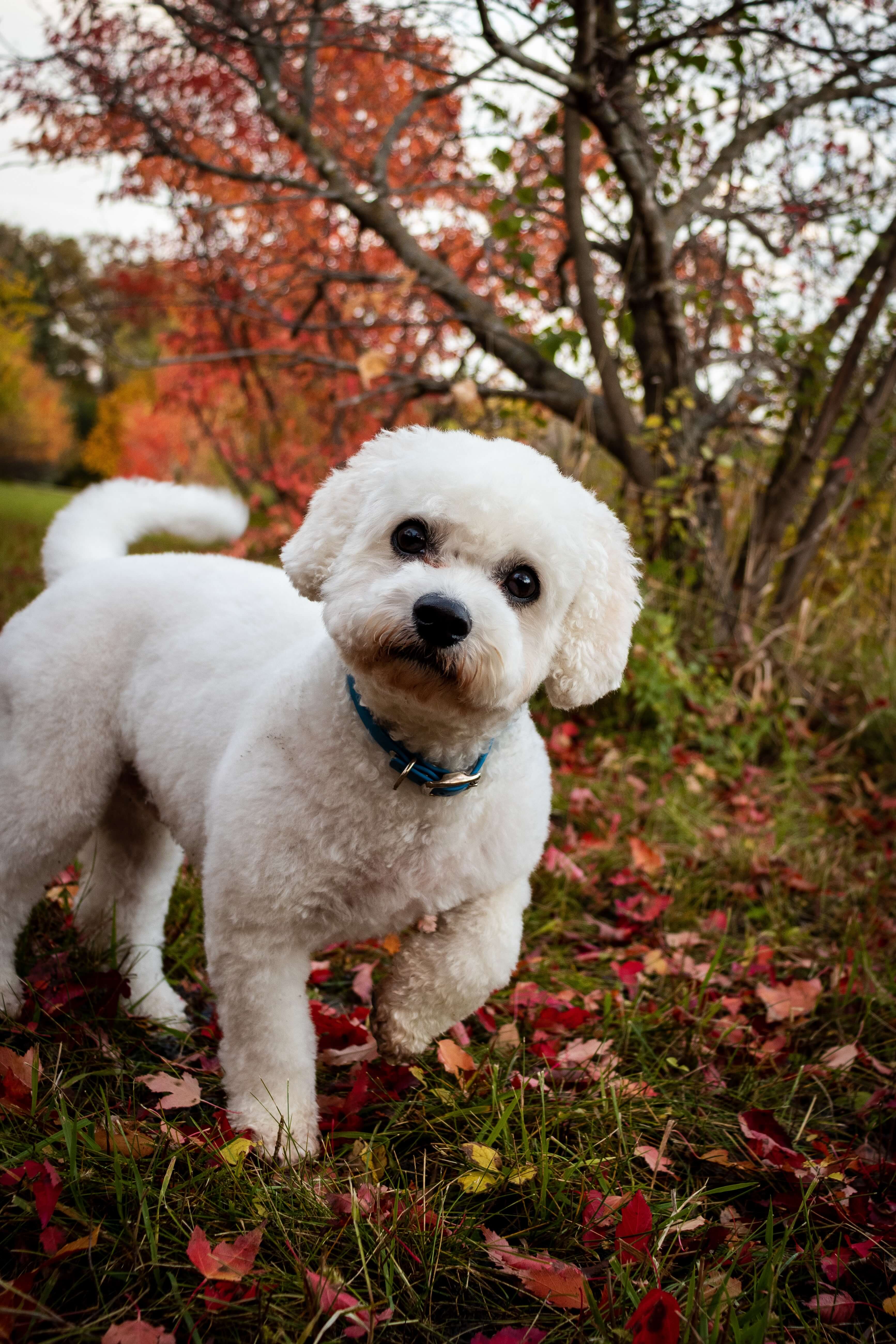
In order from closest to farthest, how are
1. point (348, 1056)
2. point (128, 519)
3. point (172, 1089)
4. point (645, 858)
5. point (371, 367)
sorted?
point (172, 1089), point (348, 1056), point (128, 519), point (645, 858), point (371, 367)

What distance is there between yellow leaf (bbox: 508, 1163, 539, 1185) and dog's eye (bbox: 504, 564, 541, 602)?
121 centimetres

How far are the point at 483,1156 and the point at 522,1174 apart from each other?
3.8 inches

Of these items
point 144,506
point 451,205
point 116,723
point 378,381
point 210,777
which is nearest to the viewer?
point 210,777

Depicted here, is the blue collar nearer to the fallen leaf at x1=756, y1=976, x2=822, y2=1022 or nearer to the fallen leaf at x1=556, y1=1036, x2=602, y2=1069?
the fallen leaf at x1=556, y1=1036, x2=602, y2=1069

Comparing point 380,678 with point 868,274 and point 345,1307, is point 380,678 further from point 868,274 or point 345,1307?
point 868,274

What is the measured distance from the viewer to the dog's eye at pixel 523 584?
6.27ft

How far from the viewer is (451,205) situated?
285 inches

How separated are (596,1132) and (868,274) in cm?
524

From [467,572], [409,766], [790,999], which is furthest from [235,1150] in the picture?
[790,999]

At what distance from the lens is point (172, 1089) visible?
1994mm

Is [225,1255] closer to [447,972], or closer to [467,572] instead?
[447,972]

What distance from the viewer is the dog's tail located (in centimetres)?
274

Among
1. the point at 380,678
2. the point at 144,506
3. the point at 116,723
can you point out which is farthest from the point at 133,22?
the point at 380,678

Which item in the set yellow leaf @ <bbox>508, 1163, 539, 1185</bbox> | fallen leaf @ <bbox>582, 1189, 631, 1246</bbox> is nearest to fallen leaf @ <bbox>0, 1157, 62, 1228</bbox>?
yellow leaf @ <bbox>508, 1163, 539, 1185</bbox>
